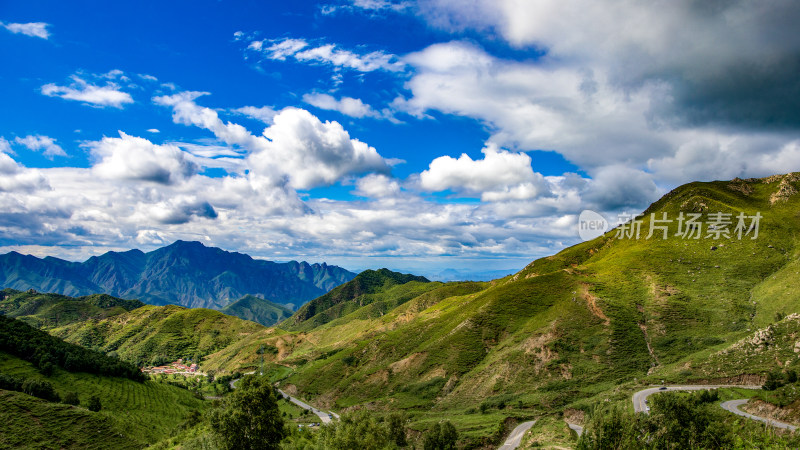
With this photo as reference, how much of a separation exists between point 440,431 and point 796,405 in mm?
65636

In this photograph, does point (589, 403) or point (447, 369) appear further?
point (447, 369)

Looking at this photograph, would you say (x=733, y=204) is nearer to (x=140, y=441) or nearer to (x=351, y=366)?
(x=351, y=366)

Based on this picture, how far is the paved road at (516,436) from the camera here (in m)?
81.9

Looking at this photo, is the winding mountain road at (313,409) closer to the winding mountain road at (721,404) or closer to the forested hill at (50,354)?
the forested hill at (50,354)

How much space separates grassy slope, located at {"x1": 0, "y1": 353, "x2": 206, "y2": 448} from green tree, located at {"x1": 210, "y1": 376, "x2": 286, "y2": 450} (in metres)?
60.8

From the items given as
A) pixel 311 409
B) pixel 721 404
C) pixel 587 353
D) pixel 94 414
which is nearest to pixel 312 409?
pixel 311 409

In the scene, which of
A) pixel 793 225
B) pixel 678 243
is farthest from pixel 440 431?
pixel 793 225

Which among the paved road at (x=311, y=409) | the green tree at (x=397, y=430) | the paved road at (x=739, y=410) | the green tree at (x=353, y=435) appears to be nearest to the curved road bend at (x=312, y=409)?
the paved road at (x=311, y=409)

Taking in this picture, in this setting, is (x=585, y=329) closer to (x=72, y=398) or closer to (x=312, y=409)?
(x=312, y=409)

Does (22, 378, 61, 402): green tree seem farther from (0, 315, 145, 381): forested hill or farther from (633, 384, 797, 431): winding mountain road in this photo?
(633, 384, 797, 431): winding mountain road

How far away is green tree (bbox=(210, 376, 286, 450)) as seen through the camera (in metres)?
61.4

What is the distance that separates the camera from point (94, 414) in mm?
104812

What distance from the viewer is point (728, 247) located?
158 metres

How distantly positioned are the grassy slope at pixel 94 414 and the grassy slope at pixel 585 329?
5868 cm
